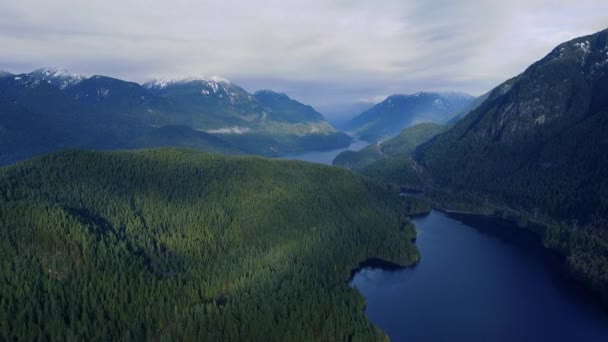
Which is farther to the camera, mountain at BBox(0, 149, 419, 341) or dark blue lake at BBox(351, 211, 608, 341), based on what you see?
dark blue lake at BBox(351, 211, 608, 341)

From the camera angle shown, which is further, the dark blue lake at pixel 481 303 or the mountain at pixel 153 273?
the dark blue lake at pixel 481 303

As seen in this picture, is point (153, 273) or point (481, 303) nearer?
point (153, 273)

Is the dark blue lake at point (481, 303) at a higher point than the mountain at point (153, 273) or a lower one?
lower

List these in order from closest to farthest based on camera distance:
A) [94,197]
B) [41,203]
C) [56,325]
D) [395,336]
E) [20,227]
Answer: [56,325] < [395,336] < [20,227] < [41,203] < [94,197]

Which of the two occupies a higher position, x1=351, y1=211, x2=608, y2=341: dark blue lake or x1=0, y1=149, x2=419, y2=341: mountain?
x1=0, y1=149, x2=419, y2=341: mountain

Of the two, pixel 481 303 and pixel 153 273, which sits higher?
pixel 153 273

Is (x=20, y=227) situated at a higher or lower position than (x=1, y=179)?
lower

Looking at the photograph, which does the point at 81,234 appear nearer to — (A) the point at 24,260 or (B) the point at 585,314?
(A) the point at 24,260

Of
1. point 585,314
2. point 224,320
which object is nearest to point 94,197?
point 224,320
